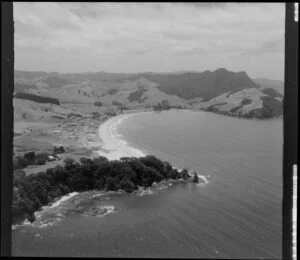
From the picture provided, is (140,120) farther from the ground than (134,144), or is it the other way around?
(140,120)

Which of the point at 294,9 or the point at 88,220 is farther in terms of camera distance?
the point at 88,220

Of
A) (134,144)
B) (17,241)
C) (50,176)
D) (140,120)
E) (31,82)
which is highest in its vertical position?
(31,82)

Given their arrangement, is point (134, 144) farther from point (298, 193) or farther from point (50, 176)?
point (298, 193)

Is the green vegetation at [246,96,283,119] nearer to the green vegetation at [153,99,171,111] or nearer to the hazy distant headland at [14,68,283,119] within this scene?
the hazy distant headland at [14,68,283,119]

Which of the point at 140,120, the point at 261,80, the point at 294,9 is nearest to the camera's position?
the point at 294,9

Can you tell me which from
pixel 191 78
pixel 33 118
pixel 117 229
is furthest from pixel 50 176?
pixel 191 78

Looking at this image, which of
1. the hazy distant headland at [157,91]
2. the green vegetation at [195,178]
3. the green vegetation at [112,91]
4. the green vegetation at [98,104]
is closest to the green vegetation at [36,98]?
the hazy distant headland at [157,91]

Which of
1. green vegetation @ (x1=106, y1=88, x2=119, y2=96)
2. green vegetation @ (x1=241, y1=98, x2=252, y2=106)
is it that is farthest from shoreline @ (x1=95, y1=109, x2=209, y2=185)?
green vegetation @ (x1=241, y1=98, x2=252, y2=106)

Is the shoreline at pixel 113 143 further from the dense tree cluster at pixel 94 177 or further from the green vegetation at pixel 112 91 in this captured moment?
the green vegetation at pixel 112 91
